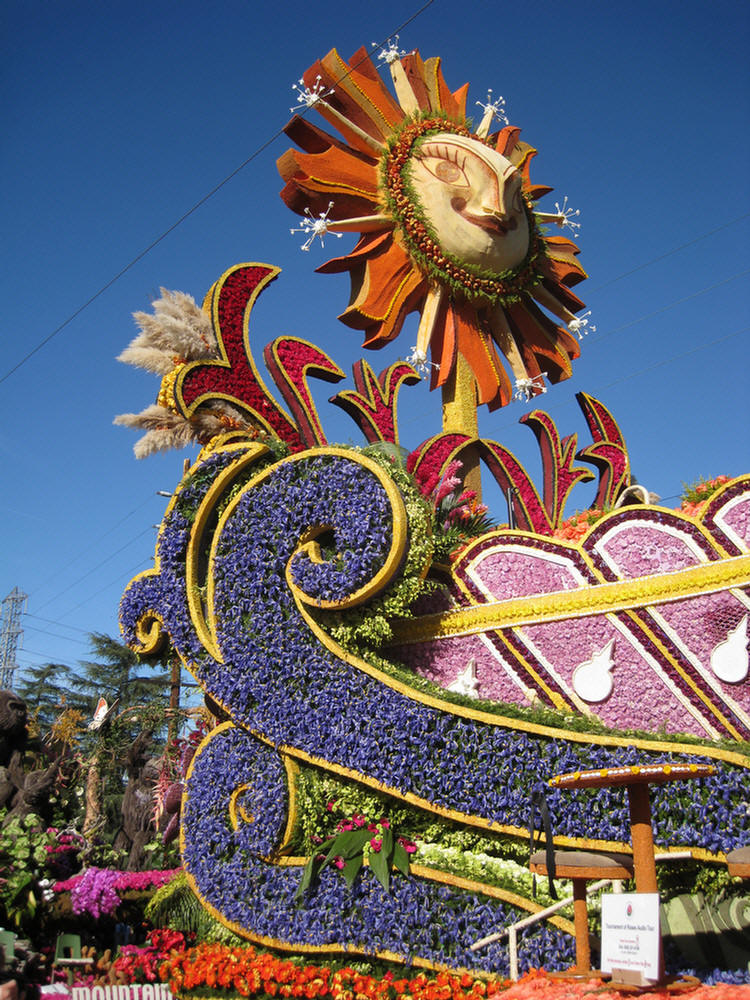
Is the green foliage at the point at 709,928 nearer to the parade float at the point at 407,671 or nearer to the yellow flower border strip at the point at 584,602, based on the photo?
the parade float at the point at 407,671

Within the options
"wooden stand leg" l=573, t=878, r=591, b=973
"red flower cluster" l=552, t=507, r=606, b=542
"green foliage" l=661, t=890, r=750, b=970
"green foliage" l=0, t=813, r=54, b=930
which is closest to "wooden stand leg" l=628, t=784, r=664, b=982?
"wooden stand leg" l=573, t=878, r=591, b=973

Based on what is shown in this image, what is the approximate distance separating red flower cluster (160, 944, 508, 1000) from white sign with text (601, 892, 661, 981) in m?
2.10

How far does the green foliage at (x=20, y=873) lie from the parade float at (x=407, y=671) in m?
1.41

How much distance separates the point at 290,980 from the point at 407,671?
2.54m

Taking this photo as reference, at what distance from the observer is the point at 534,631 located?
24.7ft

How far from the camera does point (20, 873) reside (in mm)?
7695

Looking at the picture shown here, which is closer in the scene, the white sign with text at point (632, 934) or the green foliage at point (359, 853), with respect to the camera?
the white sign with text at point (632, 934)

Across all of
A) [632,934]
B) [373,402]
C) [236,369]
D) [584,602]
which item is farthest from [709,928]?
[236,369]

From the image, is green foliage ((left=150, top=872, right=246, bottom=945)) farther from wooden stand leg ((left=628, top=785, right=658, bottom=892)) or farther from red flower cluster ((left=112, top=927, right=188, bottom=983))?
wooden stand leg ((left=628, top=785, right=658, bottom=892))

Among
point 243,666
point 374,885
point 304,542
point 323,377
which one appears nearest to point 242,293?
point 323,377

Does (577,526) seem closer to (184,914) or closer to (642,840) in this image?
(642,840)

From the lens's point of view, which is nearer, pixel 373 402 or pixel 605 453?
pixel 373 402

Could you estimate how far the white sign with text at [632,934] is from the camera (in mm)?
4035

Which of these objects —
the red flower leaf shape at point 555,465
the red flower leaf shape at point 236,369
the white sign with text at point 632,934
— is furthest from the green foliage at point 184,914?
the red flower leaf shape at point 555,465
